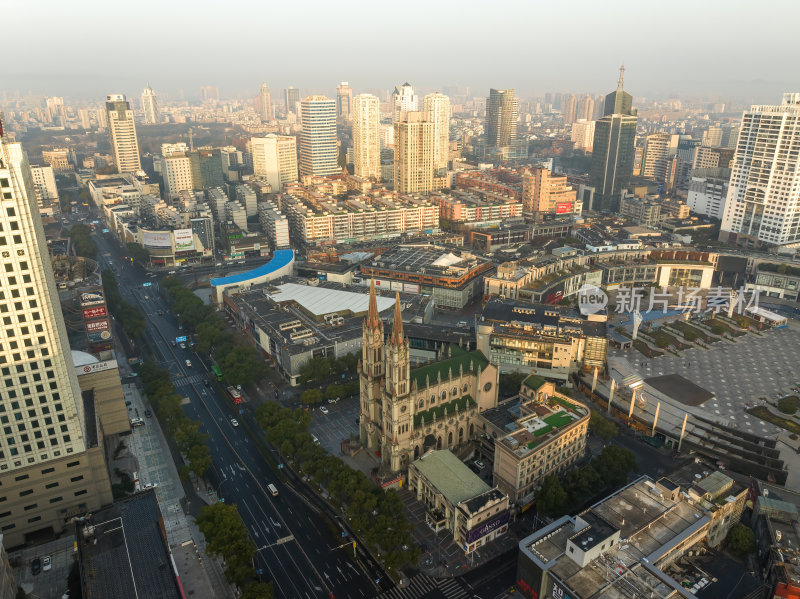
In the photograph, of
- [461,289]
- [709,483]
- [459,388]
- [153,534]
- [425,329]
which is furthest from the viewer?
[461,289]

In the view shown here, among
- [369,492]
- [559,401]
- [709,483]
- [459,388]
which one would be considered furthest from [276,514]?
[709,483]

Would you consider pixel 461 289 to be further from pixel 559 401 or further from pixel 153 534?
pixel 153 534

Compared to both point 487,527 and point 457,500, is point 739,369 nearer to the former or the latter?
point 487,527

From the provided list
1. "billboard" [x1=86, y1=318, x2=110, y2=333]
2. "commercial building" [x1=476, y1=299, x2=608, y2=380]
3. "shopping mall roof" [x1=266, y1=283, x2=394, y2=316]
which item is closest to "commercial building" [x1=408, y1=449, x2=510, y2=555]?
"commercial building" [x1=476, y1=299, x2=608, y2=380]

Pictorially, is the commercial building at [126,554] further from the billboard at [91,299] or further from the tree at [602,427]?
the tree at [602,427]

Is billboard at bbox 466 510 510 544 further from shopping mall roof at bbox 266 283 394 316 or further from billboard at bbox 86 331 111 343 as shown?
billboard at bbox 86 331 111 343

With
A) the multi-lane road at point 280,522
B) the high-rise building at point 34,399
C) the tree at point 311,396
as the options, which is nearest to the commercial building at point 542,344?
the tree at point 311,396

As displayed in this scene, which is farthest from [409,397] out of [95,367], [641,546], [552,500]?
[95,367]
